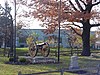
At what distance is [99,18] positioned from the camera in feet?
145

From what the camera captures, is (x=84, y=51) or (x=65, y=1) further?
(x=84, y=51)

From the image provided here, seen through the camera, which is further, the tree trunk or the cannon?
the tree trunk

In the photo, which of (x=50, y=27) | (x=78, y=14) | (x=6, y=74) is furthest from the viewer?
(x=50, y=27)

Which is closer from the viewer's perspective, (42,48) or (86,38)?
(42,48)

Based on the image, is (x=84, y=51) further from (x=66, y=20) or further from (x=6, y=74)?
(x=6, y=74)

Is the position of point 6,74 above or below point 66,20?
below

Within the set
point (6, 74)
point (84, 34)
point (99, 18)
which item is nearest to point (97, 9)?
point (99, 18)

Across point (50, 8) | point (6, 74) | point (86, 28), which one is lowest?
point (6, 74)

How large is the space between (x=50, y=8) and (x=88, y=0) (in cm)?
557

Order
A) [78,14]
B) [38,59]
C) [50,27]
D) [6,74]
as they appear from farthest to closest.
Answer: [50,27]
[78,14]
[38,59]
[6,74]

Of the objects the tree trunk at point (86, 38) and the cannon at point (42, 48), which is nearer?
the cannon at point (42, 48)

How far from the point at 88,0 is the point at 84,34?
5432 mm

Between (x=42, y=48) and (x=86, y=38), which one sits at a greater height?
(x=86, y=38)

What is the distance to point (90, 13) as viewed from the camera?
42.0 m
